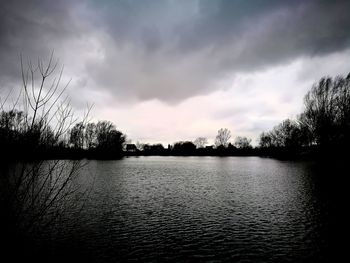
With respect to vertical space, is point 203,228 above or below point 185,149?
below

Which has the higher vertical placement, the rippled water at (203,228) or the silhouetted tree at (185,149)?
the silhouetted tree at (185,149)

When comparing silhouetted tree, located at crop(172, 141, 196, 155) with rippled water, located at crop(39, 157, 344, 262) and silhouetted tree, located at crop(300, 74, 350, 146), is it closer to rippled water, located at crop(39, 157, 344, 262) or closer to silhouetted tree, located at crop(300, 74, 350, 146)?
silhouetted tree, located at crop(300, 74, 350, 146)

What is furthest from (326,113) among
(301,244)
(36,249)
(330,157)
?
(36,249)

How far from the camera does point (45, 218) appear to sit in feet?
47.9

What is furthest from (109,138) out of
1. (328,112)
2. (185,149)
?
(328,112)

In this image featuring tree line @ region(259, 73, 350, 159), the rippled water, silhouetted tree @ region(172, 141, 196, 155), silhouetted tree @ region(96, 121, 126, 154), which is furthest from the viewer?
silhouetted tree @ region(172, 141, 196, 155)

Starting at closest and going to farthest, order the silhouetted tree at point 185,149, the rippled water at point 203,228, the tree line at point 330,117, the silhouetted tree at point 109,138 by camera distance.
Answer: the rippled water at point 203,228
the tree line at point 330,117
the silhouetted tree at point 109,138
the silhouetted tree at point 185,149

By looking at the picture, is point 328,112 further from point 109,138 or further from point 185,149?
point 185,149

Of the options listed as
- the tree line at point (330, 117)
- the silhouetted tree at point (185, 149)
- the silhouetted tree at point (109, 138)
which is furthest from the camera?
the silhouetted tree at point (185, 149)

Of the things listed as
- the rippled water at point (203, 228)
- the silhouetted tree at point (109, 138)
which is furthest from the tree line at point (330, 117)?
the silhouetted tree at point (109, 138)

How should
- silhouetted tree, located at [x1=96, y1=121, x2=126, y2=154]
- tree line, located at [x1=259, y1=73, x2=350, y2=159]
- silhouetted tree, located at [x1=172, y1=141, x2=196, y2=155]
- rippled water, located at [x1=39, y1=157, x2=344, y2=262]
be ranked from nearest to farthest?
rippled water, located at [x1=39, y1=157, x2=344, y2=262] < tree line, located at [x1=259, y1=73, x2=350, y2=159] < silhouetted tree, located at [x1=96, y1=121, x2=126, y2=154] < silhouetted tree, located at [x1=172, y1=141, x2=196, y2=155]

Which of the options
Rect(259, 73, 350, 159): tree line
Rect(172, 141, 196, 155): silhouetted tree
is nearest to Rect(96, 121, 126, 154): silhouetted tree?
Rect(172, 141, 196, 155): silhouetted tree

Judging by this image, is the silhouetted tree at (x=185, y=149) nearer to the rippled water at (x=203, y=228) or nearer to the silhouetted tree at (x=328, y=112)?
the silhouetted tree at (x=328, y=112)

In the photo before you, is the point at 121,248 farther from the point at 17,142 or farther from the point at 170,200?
the point at 170,200
